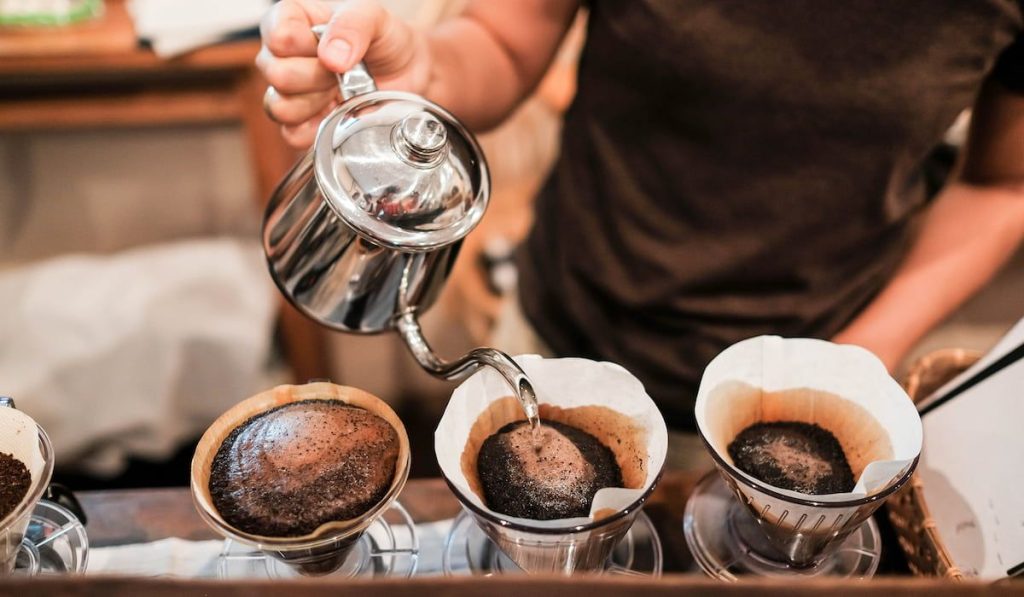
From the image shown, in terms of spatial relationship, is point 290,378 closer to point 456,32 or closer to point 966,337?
point 456,32

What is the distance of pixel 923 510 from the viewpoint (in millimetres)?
669

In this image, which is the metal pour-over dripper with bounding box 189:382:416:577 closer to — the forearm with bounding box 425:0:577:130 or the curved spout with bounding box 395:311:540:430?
the curved spout with bounding box 395:311:540:430

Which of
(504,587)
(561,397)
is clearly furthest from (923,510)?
(504,587)

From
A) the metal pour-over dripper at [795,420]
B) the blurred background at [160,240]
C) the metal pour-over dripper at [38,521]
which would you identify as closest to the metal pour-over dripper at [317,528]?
A: the metal pour-over dripper at [38,521]

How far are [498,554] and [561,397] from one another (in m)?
0.16

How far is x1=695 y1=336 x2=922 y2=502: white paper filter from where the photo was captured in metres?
0.63

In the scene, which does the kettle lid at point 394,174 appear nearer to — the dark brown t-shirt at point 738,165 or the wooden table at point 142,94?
the dark brown t-shirt at point 738,165

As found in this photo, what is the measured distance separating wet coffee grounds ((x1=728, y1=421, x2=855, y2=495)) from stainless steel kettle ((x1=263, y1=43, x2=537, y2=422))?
195 mm

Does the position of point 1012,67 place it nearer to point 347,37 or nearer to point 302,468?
point 347,37

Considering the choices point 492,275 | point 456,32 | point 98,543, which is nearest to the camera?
point 98,543

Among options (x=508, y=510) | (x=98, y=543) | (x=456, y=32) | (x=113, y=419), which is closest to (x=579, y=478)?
(x=508, y=510)

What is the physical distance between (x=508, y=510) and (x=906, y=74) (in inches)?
27.0

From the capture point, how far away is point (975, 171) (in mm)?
1097

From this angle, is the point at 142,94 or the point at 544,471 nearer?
the point at 544,471
